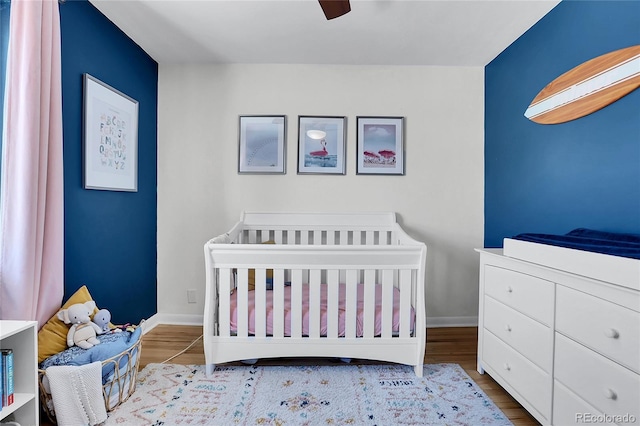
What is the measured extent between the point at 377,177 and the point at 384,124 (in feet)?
1.44

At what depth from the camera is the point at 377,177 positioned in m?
2.69

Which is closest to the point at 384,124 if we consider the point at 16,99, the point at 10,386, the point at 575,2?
the point at 575,2

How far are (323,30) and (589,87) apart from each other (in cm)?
153

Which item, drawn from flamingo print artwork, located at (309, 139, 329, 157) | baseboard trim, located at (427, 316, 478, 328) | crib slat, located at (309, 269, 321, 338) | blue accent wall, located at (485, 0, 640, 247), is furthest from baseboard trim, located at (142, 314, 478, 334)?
flamingo print artwork, located at (309, 139, 329, 157)

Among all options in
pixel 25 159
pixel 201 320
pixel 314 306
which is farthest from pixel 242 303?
pixel 25 159

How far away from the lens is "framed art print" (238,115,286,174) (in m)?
2.65

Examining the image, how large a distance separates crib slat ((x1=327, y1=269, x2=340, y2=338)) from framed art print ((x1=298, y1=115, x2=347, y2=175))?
108 cm

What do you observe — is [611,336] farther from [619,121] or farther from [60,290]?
[60,290]

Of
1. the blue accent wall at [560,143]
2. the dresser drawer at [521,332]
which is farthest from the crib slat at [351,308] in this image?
the blue accent wall at [560,143]

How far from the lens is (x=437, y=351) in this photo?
7.27 feet

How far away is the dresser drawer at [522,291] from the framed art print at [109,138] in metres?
2.34

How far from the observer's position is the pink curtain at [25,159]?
53.5 inches

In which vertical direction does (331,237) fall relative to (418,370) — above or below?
above

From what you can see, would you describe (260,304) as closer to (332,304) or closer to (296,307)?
(296,307)
